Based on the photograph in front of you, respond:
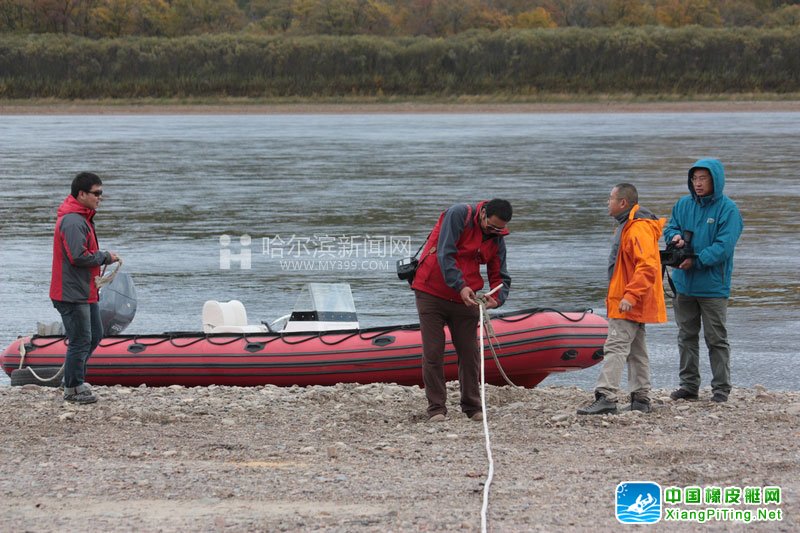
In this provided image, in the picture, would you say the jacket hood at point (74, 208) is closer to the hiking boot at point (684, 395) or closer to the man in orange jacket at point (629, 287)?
the man in orange jacket at point (629, 287)

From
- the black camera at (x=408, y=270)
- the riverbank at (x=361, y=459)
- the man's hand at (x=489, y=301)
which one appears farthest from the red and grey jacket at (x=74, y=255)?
the man's hand at (x=489, y=301)

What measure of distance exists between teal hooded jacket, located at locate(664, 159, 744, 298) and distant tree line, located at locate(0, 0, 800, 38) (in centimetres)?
8142

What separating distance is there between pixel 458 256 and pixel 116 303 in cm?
394

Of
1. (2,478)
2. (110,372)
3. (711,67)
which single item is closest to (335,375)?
(110,372)

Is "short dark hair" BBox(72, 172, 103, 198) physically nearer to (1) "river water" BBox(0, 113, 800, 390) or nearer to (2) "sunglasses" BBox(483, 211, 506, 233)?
(2) "sunglasses" BBox(483, 211, 506, 233)

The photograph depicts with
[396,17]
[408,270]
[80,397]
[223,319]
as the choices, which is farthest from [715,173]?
[396,17]

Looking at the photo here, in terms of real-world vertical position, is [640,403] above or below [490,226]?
below

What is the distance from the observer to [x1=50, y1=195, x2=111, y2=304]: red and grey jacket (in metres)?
8.19

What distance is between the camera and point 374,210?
72.3ft

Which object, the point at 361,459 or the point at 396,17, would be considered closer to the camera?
the point at 361,459

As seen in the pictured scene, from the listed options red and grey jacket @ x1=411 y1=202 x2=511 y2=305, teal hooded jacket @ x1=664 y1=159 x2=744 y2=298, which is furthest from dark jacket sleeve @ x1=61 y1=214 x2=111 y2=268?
teal hooded jacket @ x1=664 y1=159 x2=744 y2=298

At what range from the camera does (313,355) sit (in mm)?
9703

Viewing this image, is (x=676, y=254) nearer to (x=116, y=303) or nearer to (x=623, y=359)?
(x=623, y=359)

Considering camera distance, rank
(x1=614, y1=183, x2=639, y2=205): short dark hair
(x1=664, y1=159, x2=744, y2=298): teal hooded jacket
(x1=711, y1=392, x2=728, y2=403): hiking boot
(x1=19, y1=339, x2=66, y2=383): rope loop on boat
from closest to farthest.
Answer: (x1=614, y1=183, x2=639, y2=205): short dark hair, (x1=664, y1=159, x2=744, y2=298): teal hooded jacket, (x1=711, y1=392, x2=728, y2=403): hiking boot, (x1=19, y1=339, x2=66, y2=383): rope loop on boat
